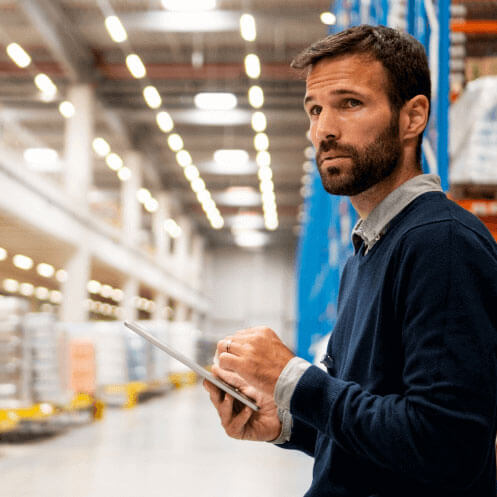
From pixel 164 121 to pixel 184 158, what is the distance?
14.6 feet

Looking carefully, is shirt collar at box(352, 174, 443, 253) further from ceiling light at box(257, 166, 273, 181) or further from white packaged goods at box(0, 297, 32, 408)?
ceiling light at box(257, 166, 273, 181)

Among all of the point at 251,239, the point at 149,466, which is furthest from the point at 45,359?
the point at 251,239

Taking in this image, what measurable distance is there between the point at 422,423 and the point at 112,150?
2495 centimetres

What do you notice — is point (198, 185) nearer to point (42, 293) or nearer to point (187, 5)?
point (187, 5)

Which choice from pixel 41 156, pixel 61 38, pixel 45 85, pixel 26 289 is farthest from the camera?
pixel 26 289

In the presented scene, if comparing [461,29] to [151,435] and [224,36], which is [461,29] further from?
[224,36]

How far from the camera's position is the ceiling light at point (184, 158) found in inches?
1004

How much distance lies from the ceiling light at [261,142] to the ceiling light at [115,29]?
7317 mm

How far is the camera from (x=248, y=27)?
51.3 feet

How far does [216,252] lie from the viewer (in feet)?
145

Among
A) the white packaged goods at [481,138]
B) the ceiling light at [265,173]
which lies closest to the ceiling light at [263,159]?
the ceiling light at [265,173]

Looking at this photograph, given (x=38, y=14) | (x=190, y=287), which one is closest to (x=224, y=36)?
(x=38, y=14)

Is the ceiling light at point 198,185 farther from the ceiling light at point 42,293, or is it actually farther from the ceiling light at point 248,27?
the ceiling light at point 42,293

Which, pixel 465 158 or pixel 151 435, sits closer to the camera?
pixel 465 158
